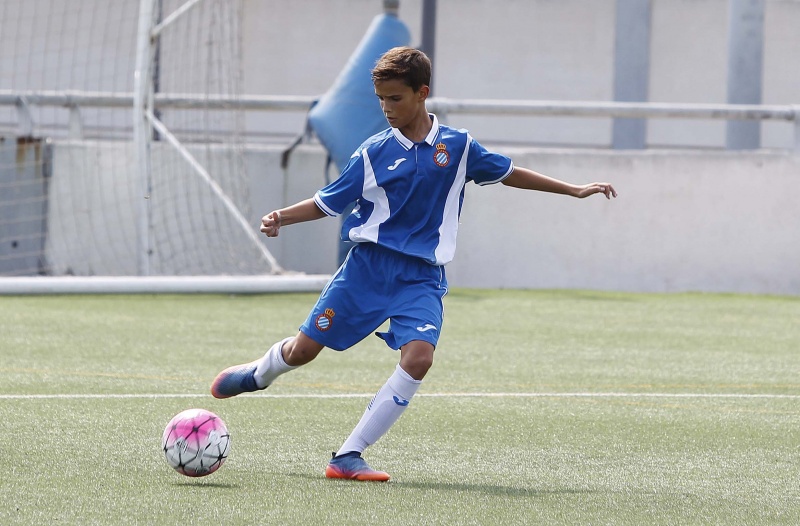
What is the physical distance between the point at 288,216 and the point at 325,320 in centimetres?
40

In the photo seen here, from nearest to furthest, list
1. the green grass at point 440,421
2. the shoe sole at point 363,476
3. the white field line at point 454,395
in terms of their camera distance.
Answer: the green grass at point 440,421, the shoe sole at point 363,476, the white field line at point 454,395

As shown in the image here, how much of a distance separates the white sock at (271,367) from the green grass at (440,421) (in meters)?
0.25

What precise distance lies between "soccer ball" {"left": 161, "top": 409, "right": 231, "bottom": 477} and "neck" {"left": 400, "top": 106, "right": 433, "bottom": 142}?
1267 mm

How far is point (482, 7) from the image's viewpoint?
3152 centimetres

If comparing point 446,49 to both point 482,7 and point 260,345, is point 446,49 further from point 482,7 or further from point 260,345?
point 260,345

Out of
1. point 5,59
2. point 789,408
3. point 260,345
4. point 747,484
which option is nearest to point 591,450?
point 747,484

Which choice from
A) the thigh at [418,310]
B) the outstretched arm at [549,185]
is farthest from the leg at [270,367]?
the outstretched arm at [549,185]

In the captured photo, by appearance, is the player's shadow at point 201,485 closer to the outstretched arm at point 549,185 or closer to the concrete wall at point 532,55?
the outstretched arm at point 549,185

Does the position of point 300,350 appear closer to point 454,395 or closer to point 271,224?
point 271,224

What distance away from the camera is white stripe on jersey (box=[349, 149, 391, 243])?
491 centimetres

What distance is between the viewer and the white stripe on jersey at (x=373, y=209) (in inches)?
193

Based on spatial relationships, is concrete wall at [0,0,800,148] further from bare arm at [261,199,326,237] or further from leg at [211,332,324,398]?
bare arm at [261,199,326,237]

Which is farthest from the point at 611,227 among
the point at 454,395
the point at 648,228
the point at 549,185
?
the point at 549,185

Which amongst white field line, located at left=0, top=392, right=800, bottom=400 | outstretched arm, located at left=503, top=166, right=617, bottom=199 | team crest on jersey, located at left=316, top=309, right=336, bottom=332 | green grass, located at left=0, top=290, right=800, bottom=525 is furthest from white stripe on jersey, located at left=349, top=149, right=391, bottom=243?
white field line, located at left=0, top=392, right=800, bottom=400
